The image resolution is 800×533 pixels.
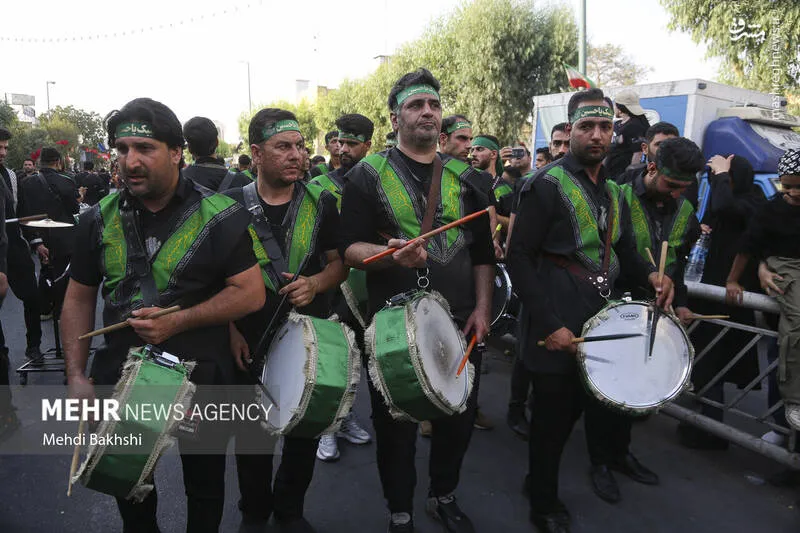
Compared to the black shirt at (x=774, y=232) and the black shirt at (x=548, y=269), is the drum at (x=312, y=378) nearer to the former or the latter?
the black shirt at (x=548, y=269)

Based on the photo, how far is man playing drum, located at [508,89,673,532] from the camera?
2930 mm

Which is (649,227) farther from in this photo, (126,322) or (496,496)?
(126,322)

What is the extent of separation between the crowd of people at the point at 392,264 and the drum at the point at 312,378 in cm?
21

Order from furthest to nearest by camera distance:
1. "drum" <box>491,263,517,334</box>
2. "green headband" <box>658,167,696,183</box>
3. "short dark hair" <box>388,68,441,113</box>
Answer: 1. "drum" <box>491,263,517,334</box>
2. "green headband" <box>658,167,696,183</box>
3. "short dark hair" <box>388,68,441,113</box>

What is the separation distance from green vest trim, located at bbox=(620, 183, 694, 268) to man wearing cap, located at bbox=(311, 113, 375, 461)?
172 centimetres

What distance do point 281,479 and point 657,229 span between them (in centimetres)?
272

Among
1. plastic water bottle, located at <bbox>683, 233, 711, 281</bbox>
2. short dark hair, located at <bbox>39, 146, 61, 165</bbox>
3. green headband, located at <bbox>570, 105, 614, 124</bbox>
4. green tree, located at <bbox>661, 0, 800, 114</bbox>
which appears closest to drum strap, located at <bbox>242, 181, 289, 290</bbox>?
green headband, located at <bbox>570, 105, 614, 124</bbox>

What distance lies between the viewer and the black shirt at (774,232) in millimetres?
3496

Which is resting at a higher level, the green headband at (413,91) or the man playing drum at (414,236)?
the green headband at (413,91)

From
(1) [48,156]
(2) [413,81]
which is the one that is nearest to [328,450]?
(2) [413,81]

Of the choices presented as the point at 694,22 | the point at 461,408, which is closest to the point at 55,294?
the point at 461,408

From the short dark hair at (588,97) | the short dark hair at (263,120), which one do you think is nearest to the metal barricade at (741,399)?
the short dark hair at (588,97)

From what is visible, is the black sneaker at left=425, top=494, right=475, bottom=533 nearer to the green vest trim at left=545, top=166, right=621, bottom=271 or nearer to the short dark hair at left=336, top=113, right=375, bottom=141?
the green vest trim at left=545, top=166, right=621, bottom=271

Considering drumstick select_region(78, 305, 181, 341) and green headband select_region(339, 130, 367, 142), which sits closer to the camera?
drumstick select_region(78, 305, 181, 341)
